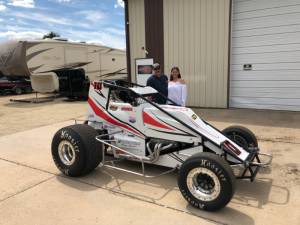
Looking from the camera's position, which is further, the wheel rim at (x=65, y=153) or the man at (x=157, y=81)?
the man at (x=157, y=81)

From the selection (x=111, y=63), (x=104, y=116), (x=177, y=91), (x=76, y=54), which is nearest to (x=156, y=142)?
(x=104, y=116)

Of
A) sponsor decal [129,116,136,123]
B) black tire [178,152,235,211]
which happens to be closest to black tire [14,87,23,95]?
sponsor decal [129,116,136,123]

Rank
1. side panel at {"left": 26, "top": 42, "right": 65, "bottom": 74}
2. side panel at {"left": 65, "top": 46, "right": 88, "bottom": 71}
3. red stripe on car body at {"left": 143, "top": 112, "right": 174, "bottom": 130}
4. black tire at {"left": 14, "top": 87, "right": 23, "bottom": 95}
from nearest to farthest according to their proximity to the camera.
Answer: red stripe on car body at {"left": 143, "top": 112, "right": 174, "bottom": 130}, side panel at {"left": 26, "top": 42, "right": 65, "bottom": 74}, side panel at {"left": 65, "top": 46, "right": 88, "bottom": 71}, black tire at {"left": 14, "top": 87, "right": 23, "bottom": 95}

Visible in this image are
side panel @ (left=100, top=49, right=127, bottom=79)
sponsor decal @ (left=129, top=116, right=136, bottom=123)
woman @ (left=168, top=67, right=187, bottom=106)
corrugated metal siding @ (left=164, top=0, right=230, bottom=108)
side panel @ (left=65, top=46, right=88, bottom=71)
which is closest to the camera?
sponsor decal @ (left=129, top=116, right=136, bottom=123)

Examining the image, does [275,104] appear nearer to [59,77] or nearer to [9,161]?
[9,161]

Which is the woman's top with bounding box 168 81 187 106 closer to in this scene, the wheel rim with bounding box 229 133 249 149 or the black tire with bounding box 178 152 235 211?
the wheel rim with bounding box 229 133 249 149

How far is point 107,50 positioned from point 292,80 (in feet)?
44.5

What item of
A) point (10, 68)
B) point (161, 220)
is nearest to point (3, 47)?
point (10, 68)

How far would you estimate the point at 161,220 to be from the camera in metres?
3.15

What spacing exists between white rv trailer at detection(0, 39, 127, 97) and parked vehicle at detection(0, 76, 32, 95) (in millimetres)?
885

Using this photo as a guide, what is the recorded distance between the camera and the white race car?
3.34m

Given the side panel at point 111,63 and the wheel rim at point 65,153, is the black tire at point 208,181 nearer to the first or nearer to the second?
the wheel rim at point 65,153

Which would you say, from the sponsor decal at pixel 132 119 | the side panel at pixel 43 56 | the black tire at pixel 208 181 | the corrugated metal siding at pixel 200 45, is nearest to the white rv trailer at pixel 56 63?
the side panel at pixel 43 56

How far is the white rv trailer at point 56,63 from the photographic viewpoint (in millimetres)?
14805
